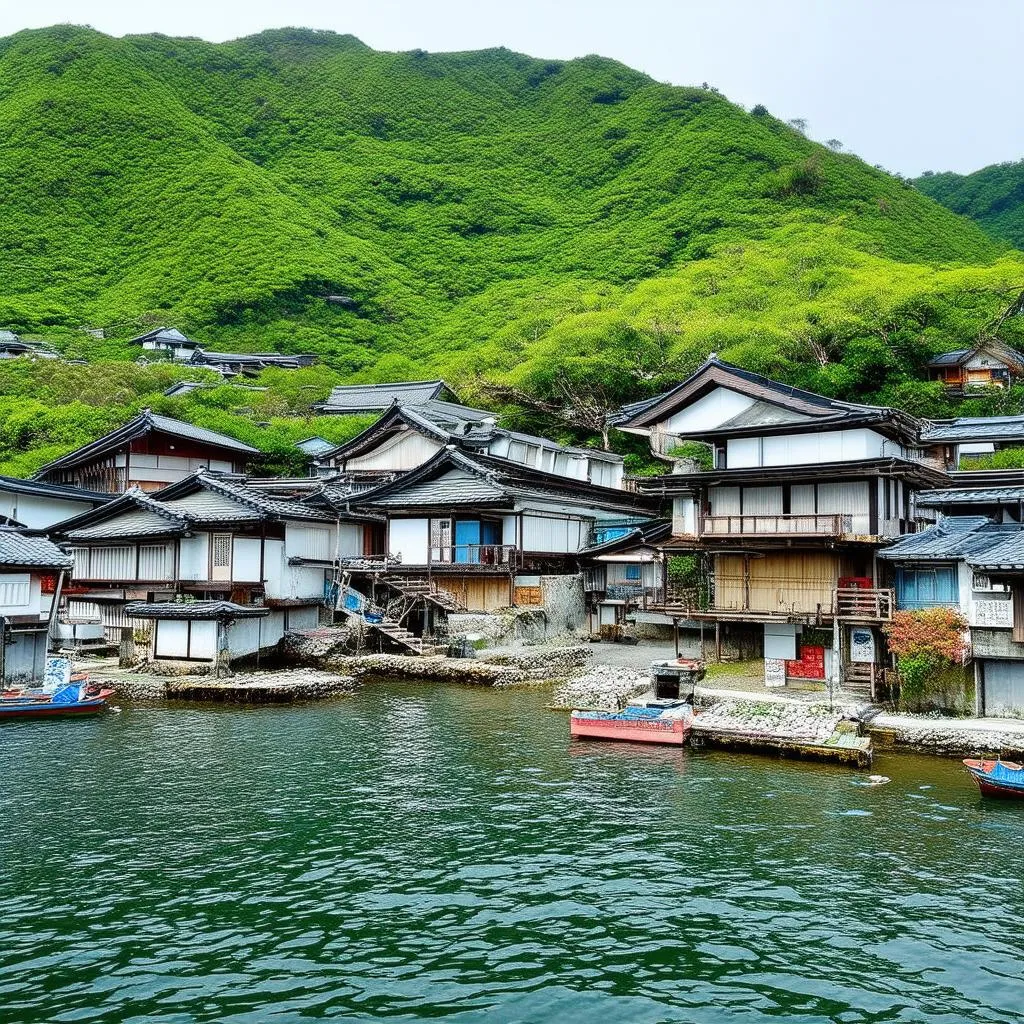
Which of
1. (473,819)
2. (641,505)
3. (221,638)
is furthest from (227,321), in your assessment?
(473,819)

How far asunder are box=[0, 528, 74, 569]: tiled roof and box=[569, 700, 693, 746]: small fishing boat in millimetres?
20376

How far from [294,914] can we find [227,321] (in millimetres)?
110927

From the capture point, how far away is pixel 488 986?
12.7m

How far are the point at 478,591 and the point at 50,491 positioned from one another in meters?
27.3

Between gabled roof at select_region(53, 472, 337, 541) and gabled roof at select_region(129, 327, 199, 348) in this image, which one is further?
gabled roof at select_region(129, 327, 199, 348)

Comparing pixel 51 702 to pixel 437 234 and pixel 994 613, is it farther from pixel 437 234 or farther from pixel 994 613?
pixel 437 234

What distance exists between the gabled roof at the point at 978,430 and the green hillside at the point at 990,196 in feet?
288

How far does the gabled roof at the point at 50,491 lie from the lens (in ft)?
163

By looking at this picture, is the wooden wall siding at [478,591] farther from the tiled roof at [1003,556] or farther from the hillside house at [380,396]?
the hillside house at [380,396]

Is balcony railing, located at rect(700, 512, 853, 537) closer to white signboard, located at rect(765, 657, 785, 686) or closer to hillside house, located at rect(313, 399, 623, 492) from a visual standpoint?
white signboard, located at rect(765, 657, 785, 686)

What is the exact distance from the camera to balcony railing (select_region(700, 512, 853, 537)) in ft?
104

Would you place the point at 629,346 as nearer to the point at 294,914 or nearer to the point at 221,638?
the point at 221,638

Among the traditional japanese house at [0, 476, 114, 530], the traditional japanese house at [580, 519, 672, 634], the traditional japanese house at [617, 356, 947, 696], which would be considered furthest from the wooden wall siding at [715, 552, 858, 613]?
the traditional japanese house at [0, 476, 114, 530]

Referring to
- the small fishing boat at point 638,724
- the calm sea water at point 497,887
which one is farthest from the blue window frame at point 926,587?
the small fishing boat at point 638,724
